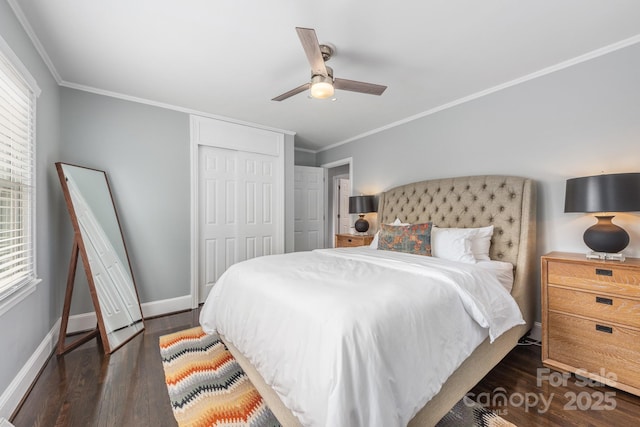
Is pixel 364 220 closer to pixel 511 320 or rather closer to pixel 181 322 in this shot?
pixel 511 320

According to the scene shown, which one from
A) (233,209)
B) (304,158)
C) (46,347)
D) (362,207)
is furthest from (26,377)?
(304,158)

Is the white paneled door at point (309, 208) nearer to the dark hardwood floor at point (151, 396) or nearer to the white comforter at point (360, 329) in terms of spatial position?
the white comforter at point (360, 329)

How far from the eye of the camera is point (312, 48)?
1.61 m

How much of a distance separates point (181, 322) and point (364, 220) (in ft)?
8.64

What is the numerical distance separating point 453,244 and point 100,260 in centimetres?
318

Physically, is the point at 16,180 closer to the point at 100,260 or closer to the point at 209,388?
the point at 100,260

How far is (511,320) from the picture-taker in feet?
5.90

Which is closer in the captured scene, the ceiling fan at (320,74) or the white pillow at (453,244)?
the ceiling fan at (320,74)

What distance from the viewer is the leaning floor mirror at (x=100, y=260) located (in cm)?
224

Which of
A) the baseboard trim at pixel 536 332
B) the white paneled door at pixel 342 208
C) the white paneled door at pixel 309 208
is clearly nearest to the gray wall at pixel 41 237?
the white paneled door at pixel 309 208

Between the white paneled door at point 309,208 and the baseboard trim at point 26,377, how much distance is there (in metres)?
3.06

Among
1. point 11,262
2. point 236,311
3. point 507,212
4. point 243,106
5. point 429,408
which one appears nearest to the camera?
point 429,408

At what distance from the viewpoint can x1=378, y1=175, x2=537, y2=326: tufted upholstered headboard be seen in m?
2.32

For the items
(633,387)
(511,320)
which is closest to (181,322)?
(511,320)
